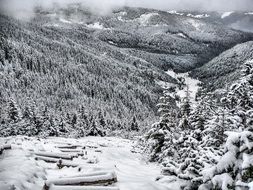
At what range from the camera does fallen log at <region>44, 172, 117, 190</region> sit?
14513mm

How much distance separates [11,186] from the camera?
42.2 feet

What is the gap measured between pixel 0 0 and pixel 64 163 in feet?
43.4

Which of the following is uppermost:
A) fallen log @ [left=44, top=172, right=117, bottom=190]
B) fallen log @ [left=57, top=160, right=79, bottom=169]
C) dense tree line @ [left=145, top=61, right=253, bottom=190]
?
dense tree line @ [left=145, top=61, right=253, bottom=190]

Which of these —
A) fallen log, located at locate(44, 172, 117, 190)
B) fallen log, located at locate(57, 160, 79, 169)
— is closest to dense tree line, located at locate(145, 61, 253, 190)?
fallen log, located at locate(44, 172, 117, 190)

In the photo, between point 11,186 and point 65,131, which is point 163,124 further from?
point 65,131

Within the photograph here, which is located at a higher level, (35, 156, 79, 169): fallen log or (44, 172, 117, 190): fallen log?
(44, 172, 117, 190): fallen log

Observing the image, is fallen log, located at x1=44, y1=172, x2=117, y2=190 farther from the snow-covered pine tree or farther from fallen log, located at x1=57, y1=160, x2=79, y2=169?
the snow-covered pine tree

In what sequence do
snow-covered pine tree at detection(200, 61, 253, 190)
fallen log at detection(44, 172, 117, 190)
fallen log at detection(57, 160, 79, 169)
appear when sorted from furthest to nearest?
fallen log at detection(57, 160, 79, 169)
fallen log at detection(44, 172, 117, 190)
snow-covered pine tree at detection(200, 61, 253, 190)

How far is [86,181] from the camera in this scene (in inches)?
602

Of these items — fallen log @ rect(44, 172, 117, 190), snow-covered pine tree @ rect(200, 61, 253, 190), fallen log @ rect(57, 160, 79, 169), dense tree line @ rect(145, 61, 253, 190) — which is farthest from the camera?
fallen log @ rect(57, 160, 79, 169)

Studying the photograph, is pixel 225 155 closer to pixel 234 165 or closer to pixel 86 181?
pixel 234 165

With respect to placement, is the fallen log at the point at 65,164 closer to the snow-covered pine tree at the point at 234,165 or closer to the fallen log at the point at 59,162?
the fallen log at the point at 59,162

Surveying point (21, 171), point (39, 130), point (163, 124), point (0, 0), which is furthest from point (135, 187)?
point (39, 130)

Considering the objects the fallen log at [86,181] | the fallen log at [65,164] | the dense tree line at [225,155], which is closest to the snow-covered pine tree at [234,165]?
the dense tree line at [225,155]
